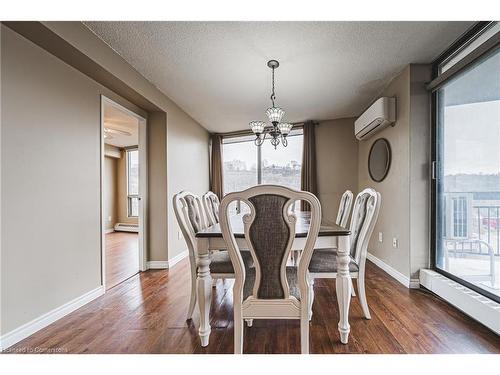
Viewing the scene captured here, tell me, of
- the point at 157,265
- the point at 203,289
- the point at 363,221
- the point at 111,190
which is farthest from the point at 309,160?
the point at 111,190

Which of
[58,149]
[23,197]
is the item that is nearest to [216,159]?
[58,149]

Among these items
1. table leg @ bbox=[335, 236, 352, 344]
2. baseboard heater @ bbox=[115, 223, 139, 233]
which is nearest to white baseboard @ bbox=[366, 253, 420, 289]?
table leg @ bbox=[335, 236, 352, 344]

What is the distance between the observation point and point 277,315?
1.48 meters

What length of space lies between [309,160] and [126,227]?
5.17 meters

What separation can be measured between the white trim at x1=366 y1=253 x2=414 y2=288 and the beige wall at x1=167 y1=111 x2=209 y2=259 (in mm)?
2878

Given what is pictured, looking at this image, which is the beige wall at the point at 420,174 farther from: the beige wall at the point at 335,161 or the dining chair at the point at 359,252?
the beige wall at the point at 335,161

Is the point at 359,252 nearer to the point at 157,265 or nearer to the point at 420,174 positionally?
the point at 420,174

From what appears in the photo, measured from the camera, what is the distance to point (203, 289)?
1742 millimetres

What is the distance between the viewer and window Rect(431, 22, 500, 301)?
2020 millimetres

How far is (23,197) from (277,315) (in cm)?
194

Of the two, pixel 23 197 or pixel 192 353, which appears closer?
pixel 192 353

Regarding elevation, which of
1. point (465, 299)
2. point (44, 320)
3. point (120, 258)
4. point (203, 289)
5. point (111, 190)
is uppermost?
point (111, 190)
